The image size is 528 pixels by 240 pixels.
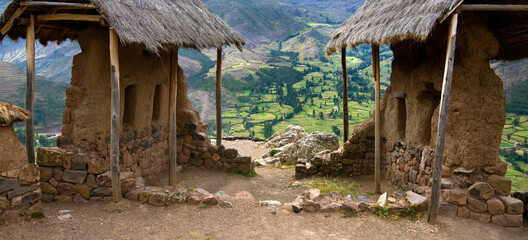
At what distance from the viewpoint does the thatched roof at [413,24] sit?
6746mm

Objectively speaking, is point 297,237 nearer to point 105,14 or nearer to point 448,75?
point 448,75

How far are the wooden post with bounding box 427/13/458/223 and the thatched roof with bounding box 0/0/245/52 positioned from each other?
4.98 metres

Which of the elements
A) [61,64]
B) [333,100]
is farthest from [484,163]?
[61,64]

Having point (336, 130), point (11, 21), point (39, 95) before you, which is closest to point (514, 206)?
point (11, 21)

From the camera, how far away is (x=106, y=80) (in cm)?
790

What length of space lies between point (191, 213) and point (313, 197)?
7.53ft

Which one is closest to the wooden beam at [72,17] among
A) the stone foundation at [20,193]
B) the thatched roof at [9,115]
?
the thatched roof at [9,115]

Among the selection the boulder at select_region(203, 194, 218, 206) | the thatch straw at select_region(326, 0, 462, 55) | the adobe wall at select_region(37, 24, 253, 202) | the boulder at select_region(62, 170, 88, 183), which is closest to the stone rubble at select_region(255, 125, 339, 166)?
the thatch straw at select_region(326, 0, 462, 55)

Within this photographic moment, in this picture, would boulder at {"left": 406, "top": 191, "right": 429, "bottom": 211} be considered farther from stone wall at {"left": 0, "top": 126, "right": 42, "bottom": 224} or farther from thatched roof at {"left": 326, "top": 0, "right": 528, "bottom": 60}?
stone wall at {"left": 0, "top": 126, "right": 42, "bottom": 224}

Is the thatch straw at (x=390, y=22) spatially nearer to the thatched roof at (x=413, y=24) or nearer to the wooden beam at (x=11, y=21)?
the thatched roof at (x=413, y=24)

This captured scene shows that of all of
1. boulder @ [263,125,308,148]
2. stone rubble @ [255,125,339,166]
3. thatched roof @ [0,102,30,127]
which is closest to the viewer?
thatched roof @ [0,102,30,127]

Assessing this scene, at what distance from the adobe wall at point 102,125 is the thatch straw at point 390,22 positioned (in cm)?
458

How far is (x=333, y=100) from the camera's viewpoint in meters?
44.3

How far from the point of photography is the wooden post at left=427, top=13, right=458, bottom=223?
6.42 metres
